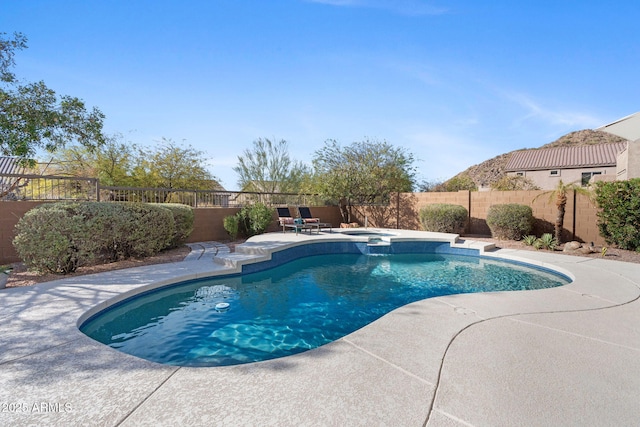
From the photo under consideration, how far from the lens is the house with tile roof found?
22.5 meters

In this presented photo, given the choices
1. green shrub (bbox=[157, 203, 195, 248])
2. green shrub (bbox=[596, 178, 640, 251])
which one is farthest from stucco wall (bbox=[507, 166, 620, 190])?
green shrub (bbox=[157, 203, 195, 248])

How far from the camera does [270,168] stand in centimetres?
1934

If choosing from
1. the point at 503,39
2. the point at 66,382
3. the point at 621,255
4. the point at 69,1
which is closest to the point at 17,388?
the point at 66,382

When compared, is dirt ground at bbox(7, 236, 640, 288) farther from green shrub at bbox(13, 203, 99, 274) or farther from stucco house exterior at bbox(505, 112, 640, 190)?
stucco house exterior at bbox(505, 112, 640, 190)

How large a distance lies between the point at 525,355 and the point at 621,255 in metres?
8.26

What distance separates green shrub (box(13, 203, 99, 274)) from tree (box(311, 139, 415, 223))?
9839 millimetres

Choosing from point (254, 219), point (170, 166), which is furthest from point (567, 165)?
point (170, 166)

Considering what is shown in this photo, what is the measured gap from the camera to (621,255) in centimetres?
816

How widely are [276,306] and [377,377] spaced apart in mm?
2772

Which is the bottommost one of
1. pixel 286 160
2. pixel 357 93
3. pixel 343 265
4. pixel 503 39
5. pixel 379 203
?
pixel 343 265

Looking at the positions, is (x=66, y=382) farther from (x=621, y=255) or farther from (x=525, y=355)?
(x=621, y=255)

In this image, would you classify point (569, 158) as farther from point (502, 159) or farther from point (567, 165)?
point (502, 159)

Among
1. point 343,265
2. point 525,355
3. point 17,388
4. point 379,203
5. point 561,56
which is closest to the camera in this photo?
point 17,388

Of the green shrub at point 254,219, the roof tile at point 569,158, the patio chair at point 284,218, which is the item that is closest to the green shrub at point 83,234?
the green shrub at point 254,219
